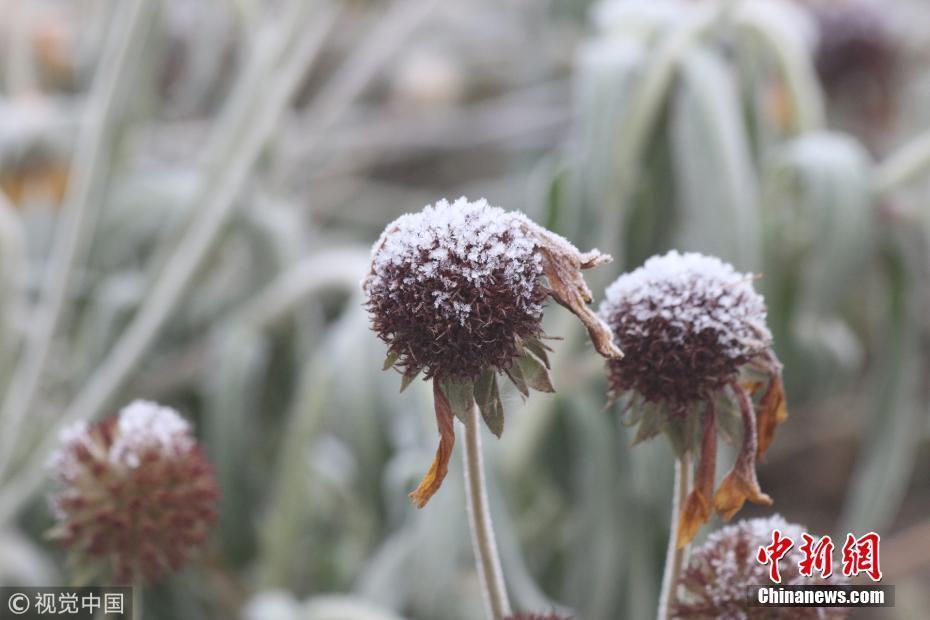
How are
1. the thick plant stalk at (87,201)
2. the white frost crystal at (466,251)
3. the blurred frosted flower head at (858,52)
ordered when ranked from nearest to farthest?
the white frost crystal at (466,251) < the thick plant stalk at (87,201) < the blurred frosted flower head at (858,52)

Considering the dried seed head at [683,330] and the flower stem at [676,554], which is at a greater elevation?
the dried seed head at [683,330]

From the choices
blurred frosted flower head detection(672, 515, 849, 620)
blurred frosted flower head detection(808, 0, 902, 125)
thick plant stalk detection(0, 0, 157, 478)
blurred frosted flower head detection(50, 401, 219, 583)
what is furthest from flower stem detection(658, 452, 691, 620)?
blurred frosted flower head detection(808, 0, 902, 125)

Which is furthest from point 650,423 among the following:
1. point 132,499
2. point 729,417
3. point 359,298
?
point 359,298

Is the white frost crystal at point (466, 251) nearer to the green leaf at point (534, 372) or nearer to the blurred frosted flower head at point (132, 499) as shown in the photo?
the green leaf at point (534, 372)

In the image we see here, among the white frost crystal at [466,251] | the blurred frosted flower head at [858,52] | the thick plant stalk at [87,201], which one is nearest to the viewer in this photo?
the white frost crystal at [466,251]

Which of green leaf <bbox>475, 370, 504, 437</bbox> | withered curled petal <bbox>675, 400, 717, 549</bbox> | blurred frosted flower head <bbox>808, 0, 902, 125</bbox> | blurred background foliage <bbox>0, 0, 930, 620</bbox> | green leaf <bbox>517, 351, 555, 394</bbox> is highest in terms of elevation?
blurred frosted flower head <bbox>808, 0, 902, 125</bbox>

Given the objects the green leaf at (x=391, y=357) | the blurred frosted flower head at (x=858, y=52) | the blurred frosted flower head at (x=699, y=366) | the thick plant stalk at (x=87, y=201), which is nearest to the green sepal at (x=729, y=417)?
the blurred frosted flower head at (x=699, y=366)

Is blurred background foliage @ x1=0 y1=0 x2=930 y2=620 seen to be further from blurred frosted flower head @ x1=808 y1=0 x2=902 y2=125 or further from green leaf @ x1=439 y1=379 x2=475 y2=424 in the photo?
green leaf @ x1=439 y1=379 x2=475 y2=424
